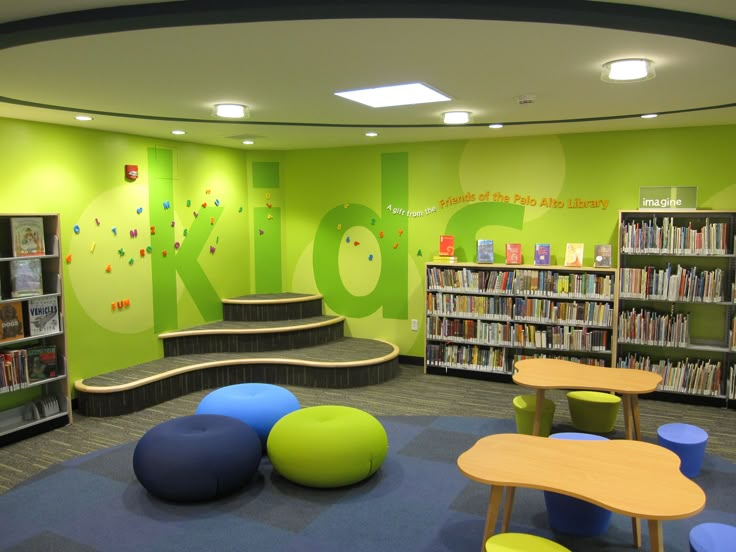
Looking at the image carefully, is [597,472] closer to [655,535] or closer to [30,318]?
[655,535]

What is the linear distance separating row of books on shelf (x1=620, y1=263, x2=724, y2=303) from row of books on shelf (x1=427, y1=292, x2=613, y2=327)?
1.09ft

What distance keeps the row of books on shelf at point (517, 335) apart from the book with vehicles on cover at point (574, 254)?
722 millimetres

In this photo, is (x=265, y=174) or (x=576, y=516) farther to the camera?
(x=265, y=174)

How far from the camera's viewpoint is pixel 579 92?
427 cm

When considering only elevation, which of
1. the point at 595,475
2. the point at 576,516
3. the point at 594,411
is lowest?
the point at 576,516

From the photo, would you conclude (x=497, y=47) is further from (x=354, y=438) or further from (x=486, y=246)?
(x=486, y=246)

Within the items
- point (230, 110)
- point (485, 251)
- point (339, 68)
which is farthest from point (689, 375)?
point (230, 110)

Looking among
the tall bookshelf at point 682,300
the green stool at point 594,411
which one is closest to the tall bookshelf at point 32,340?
the green stool at point 594,411

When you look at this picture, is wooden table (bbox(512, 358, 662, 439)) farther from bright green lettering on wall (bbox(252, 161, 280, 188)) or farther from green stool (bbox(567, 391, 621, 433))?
bright green lettering on wall (bbox(252, 161, 280, 188))

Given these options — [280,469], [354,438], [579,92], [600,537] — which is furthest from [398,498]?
[579,92]

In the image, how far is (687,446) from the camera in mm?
4133

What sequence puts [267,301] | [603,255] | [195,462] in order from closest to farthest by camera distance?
[195,462] < [603,255] < [267,301]

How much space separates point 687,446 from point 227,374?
449cm

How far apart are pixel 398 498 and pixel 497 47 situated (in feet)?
9.49
